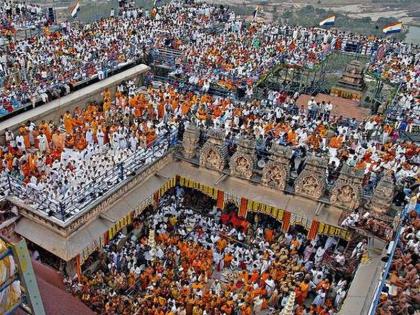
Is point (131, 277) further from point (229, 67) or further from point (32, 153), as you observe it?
point (229, 67)

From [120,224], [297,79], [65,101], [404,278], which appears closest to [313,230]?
[404,278]

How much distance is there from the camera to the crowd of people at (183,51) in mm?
26922

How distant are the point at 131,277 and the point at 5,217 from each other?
5.21 metres

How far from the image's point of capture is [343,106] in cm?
2955

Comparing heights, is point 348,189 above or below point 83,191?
above

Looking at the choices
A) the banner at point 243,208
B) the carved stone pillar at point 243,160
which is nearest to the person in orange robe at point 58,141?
the carved stone pillar at point 243,160

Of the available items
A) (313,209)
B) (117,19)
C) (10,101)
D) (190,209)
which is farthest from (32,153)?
(117,19)

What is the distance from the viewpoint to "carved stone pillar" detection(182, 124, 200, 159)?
19156 mm

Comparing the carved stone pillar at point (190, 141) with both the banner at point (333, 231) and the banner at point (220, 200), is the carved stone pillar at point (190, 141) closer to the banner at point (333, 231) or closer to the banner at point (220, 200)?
the banner at point (220, 200)

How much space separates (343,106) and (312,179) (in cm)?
1396

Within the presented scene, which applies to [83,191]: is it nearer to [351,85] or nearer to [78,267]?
[78,267]

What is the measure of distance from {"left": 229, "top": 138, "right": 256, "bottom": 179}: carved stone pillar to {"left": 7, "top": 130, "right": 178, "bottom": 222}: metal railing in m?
3.54

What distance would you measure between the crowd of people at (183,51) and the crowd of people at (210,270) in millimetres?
10560

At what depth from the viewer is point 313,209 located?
1742 cm
